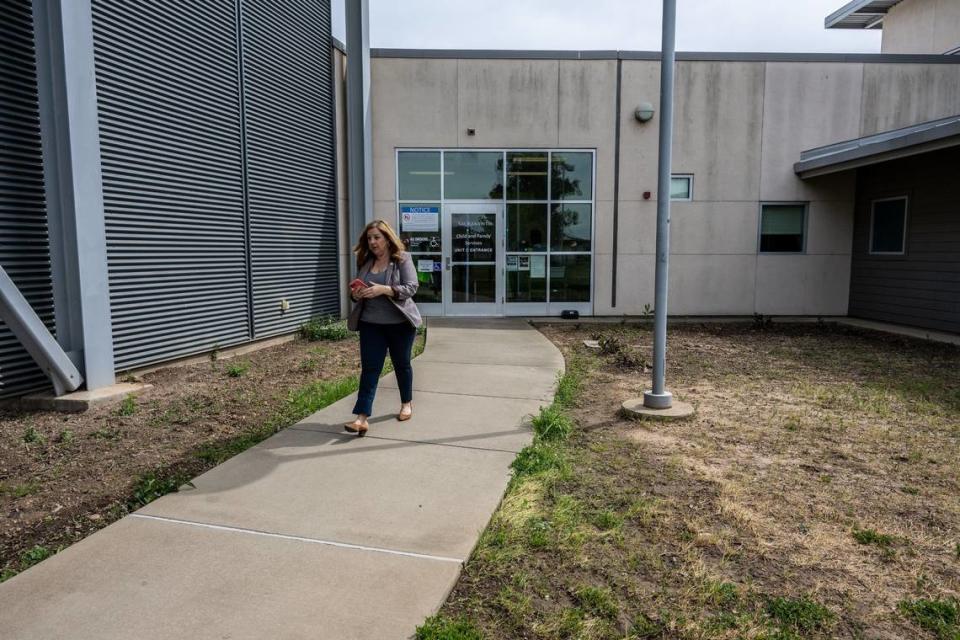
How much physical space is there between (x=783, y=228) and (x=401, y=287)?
39.7ft

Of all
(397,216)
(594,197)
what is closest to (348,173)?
(397,216)

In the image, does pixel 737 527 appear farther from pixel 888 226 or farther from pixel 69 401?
pixel 888 226

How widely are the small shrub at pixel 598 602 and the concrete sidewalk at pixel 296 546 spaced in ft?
2.01

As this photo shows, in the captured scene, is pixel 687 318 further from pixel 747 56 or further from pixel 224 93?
pixel 224 93

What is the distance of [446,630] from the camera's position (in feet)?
8.47

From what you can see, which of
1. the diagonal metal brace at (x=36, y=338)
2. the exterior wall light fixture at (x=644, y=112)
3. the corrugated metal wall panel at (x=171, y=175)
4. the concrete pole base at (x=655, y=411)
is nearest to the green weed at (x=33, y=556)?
the diagonal metal brace at (x=36, y=338)

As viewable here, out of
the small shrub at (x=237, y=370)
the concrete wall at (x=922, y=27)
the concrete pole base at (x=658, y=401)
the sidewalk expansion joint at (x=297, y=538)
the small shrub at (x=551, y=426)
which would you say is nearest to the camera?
the sidewalk expansion joint at (x=297, y=538)

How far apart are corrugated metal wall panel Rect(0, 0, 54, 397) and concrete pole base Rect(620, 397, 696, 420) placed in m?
5.98

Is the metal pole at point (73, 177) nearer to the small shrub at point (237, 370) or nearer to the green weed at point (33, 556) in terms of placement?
the small shrub at point (237, 370)

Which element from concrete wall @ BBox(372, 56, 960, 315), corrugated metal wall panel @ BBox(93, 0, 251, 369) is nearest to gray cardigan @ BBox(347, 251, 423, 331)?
corrugated metal wall panel @ BBox(93, 0, 251, 369)

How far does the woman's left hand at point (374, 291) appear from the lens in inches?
194

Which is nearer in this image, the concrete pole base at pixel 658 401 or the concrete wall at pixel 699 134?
the concrete pole base at pixel 658 401

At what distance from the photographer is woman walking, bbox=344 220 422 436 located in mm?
5117

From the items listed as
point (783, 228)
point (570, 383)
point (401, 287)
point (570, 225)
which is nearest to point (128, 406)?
point (401, 287)
